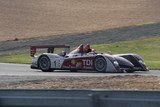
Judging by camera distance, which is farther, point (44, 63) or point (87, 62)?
point (44, 63)

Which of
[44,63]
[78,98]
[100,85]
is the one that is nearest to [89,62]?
[44,63]

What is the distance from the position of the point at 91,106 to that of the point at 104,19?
203 feet

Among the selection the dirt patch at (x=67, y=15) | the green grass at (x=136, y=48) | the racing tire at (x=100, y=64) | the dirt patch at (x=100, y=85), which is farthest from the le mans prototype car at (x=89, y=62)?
the dirt patch at (x=67, y=15)

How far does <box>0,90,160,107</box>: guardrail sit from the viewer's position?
5918mm

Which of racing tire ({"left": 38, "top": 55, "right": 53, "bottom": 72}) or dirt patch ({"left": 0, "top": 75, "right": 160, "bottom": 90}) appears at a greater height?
racing tire ({"left": 38, "top": 55, "right": 53, "bottom": 72})

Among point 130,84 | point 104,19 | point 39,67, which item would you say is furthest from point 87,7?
point 130,84

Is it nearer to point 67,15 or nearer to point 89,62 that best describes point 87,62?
point 89,62

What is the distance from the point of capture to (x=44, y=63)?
2558cm

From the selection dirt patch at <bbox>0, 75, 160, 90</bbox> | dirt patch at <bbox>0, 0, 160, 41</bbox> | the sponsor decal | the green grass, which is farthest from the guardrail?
dirt patch at <bbox>0, 0, 160, 41</bbox>

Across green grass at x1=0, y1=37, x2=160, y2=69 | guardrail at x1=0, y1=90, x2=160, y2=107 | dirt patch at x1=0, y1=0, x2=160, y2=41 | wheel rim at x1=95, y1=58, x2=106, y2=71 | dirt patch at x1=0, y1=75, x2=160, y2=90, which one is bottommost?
dirt patch at x1=0, y1=75, x2=160, y2=90

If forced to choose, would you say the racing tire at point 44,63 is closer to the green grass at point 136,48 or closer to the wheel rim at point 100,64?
the wheel rim at point 100,64

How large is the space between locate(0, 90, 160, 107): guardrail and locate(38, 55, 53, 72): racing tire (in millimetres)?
18815

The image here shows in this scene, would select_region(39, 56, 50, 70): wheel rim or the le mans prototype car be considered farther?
select_region(39, 56, 50, 70): wheel rim

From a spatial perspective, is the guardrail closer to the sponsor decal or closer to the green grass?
the sponsor decal
